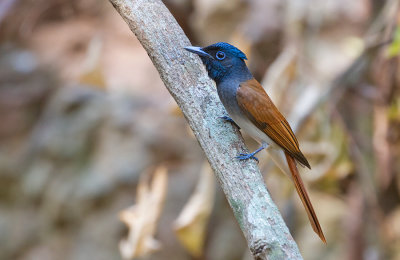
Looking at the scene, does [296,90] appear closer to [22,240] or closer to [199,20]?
[199,20]

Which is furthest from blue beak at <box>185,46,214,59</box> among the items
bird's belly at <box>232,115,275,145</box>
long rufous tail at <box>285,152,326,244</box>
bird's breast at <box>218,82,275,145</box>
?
long rufous tail at <box>285,152,326,244</box>

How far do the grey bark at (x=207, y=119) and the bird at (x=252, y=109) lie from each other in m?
0.32

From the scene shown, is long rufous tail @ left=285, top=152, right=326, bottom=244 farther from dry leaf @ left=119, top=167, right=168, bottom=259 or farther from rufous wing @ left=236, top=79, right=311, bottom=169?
dry leaf @ left=119, top=167, right=168, bottom=259

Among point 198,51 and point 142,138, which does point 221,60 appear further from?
point 142,138

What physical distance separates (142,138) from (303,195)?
2.97 m

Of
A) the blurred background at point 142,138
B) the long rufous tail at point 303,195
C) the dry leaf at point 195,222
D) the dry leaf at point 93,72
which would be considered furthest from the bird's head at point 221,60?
the blurred background at point 142,138

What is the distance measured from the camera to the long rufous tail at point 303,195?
255 cm

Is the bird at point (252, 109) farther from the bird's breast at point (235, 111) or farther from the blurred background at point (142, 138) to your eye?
the blurred background at point (142, 138)

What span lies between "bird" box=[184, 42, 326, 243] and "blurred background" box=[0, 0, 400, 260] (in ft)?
6.36

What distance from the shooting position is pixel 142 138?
17.8 ft

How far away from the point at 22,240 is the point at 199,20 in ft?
10.2

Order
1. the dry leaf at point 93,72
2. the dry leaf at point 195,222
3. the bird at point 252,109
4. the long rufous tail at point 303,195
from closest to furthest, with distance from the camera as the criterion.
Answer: the long rufous tail at point 303,195, the bird at point 252,109, the dry leaf at point 195,222, the dry leaf at point 93,72

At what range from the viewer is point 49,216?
217 inches

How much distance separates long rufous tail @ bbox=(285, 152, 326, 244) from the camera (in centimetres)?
255
